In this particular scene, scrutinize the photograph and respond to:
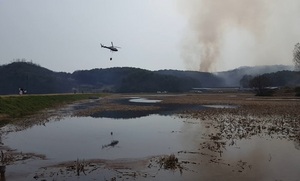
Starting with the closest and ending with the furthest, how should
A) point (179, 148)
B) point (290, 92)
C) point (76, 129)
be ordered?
1. point (179, 148)
2. point (76, 129)
3. point (290, 92)

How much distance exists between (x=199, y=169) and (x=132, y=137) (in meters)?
12.8

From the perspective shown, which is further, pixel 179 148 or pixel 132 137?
pixel 132 137

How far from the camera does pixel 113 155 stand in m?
21.2

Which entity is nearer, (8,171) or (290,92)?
(8,171)

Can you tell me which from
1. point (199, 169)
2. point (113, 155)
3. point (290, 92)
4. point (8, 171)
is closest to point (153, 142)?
point (113, 155)

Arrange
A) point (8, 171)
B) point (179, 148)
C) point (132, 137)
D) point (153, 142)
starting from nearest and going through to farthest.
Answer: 1. point (8, 171)
2. point (179, 148)
3. point (153, 142)
4. point (132, 137)

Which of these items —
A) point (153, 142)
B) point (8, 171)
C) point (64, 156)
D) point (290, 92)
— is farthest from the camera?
point (290, 92)

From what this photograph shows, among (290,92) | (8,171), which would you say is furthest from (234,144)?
(290,92)

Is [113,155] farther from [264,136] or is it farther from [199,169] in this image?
[264,136]

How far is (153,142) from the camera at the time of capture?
85.1 feet

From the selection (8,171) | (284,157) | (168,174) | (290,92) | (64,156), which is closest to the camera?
(168,174)

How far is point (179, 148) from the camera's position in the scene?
23.0m

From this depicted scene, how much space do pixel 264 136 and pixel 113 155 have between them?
43.7 feet

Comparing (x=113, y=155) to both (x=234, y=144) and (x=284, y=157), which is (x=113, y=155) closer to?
(x=234, y=144)
